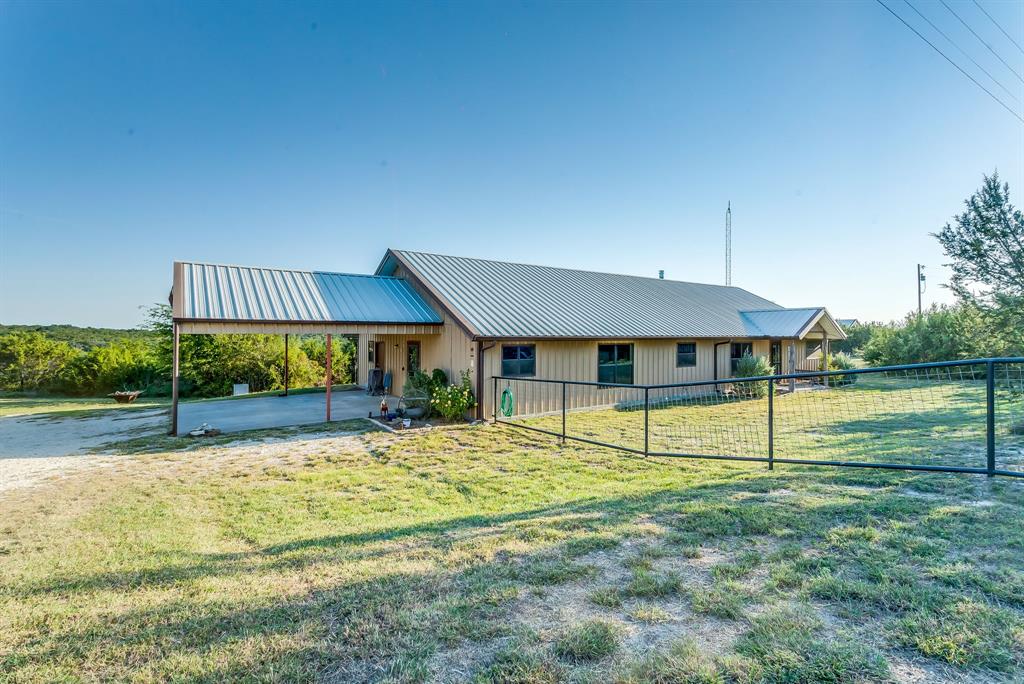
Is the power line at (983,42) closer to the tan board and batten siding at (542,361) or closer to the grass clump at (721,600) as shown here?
the tan board and batten siding at (542,361)

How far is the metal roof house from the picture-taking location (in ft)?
35.7

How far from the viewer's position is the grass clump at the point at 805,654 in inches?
81.3

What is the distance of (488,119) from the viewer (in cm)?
1367

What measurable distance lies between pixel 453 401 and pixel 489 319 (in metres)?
2.31

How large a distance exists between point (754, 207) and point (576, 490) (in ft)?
59.4

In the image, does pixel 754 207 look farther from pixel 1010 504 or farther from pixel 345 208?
pixel 1010 504

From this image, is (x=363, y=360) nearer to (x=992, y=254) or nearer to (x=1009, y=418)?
(x=1009, y=418)

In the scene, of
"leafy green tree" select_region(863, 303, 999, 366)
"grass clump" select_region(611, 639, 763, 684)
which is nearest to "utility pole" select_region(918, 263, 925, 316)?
"leafy green tree" select_region(863, 303, 999, 366)

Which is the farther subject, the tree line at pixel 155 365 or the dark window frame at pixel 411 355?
the tree line at pixel 155 365

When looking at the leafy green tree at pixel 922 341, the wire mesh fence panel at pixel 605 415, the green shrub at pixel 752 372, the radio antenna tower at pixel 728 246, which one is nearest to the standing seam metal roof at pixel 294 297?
the wire mesh fence panel at pixel 605 415

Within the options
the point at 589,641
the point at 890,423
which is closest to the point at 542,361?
the point at 890,423

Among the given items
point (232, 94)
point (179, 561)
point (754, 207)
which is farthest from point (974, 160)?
point (232, 94)

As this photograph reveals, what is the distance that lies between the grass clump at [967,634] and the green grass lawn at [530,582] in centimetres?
1

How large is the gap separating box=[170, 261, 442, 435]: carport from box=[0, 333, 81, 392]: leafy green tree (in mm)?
12606
